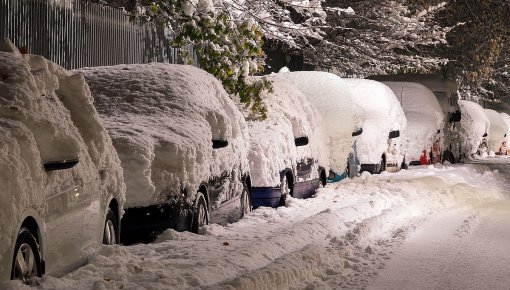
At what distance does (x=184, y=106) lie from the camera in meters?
11.6

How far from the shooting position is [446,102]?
1163 inches

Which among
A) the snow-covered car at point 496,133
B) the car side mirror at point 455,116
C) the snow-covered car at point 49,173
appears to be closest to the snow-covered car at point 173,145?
the snow-covered car at point 49,173

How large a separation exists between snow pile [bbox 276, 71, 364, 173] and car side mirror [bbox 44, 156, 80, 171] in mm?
11296

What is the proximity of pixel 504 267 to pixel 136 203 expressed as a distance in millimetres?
3472

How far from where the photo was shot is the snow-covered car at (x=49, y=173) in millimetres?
6547

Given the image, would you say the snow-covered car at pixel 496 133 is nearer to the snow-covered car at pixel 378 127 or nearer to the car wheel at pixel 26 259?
the snow-covered car at pixel 378 127

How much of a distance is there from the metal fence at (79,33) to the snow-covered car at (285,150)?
2887mm

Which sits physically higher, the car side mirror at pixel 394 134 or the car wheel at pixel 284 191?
the car side mirror at pixel 394 134

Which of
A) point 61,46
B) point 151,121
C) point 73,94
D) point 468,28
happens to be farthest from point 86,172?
point 468,28

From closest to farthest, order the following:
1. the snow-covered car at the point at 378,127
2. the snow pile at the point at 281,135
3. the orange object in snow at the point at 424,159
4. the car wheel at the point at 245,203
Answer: the car wheel at the point at 245,203
the snow pile at the point at 281,135
the snow-covered car at the point at 378,127
the orange object in snow at the point at 424,159

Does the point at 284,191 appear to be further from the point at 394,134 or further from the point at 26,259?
the point at 26,259

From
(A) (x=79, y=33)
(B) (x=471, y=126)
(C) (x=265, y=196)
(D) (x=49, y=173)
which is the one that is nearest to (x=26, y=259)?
(D) (x=49, y=173)

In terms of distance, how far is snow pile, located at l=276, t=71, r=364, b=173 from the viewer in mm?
18859

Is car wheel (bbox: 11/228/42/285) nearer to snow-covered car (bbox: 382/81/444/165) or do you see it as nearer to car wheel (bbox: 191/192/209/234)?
car wheel (bbox: 191/192/209/234)
